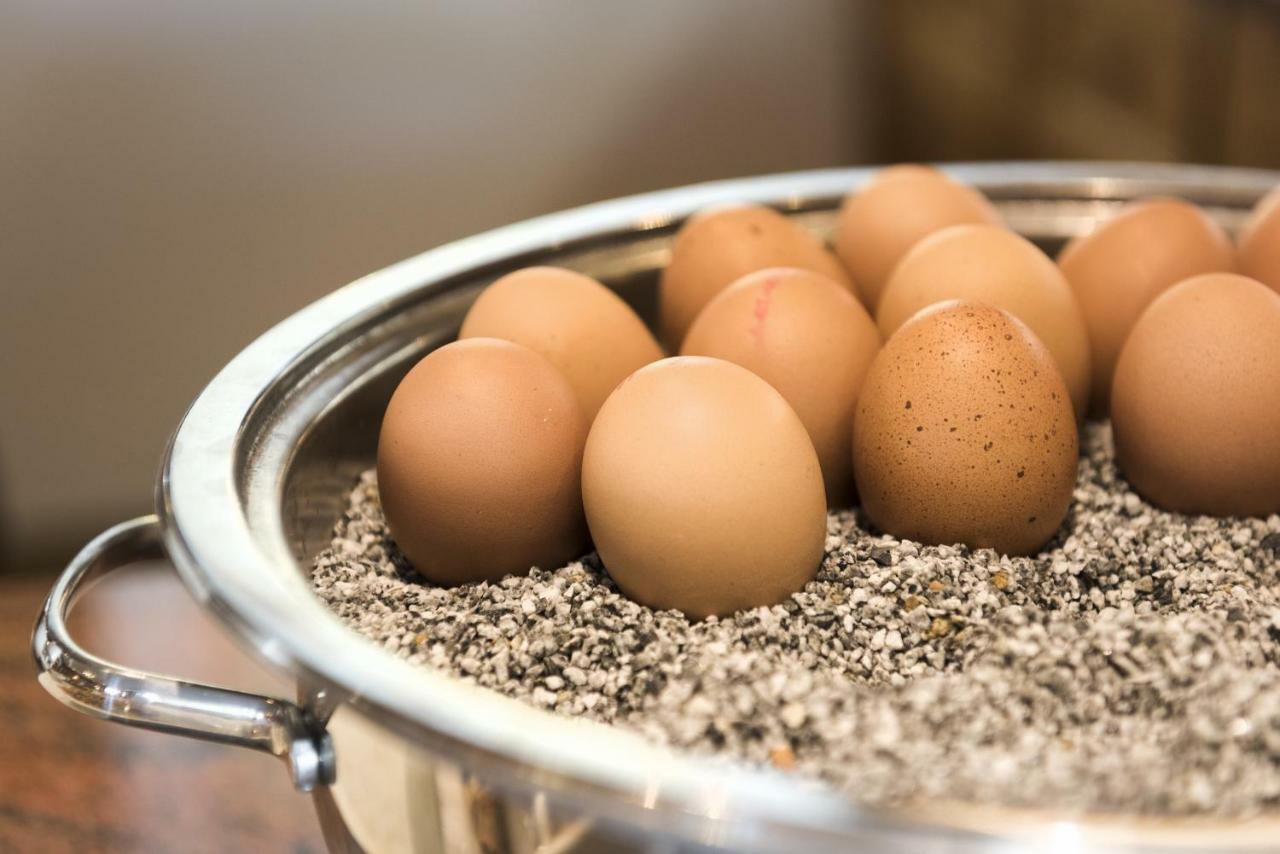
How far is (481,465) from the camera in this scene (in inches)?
24.1

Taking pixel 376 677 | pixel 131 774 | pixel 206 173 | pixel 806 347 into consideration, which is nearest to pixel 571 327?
pixel 806 347

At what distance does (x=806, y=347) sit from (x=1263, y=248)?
31 cm

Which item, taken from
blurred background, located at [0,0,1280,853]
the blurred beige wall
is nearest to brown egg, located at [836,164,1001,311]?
blurred background, located at [0,0,1280,853]

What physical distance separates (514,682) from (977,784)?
223 millimetres

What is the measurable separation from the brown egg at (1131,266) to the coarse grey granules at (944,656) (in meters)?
0.11

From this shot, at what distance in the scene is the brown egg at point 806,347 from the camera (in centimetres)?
68

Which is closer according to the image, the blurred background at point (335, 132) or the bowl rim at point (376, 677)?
the bowl rim at point (376, 677)

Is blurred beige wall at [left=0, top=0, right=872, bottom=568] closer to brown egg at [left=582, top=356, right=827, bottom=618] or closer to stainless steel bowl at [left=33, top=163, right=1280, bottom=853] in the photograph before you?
stainless steel bowl at [left=33, top=163, right=1280, bottom=853]

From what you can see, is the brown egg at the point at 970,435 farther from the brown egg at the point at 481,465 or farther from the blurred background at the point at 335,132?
the blurred background at the point at 335,132

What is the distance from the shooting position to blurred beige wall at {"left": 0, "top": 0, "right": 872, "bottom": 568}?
184 centimetres

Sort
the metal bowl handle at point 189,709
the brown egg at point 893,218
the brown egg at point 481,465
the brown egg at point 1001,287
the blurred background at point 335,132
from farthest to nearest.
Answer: the blurred background at point 335,132
the brown egg at point 893,218
the brown egg at point 1001,287
the brown egg at point 481,465
the metal bowl handle at point 189,709

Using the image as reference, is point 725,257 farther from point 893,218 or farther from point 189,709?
point 189,709

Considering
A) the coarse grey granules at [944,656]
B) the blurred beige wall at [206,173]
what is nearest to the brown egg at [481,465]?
the coarse grey granules at [944,656]

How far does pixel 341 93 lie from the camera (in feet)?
6.45
